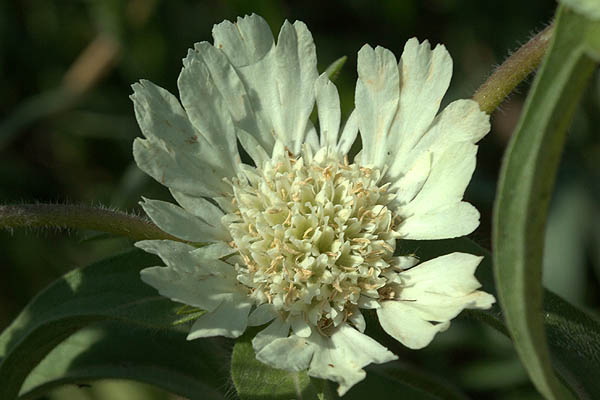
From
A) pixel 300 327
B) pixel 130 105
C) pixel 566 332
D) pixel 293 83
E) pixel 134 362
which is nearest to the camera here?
pixel 300 327

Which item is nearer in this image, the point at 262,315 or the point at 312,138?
the point at 262,315

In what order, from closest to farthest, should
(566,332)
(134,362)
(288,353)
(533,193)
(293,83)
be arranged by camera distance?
(533,193), (288,353), (566,332), (293,83), (134,362)

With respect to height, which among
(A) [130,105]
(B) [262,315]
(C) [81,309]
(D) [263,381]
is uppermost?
(A) [130,105]

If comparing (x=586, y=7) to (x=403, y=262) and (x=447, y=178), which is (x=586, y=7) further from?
(x=403, y=262)

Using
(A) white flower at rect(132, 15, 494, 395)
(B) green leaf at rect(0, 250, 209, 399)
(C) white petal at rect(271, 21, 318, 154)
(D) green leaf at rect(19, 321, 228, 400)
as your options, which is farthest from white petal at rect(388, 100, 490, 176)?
(D) green leaf at rect(19, 321, 228, 400)

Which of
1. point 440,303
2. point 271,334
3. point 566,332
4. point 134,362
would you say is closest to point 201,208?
point 271,334

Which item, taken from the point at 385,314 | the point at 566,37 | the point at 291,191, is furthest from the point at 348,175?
the point at 566,37

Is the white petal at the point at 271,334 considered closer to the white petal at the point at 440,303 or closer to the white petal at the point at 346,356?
Answer: the white petal at the point at 346,356
